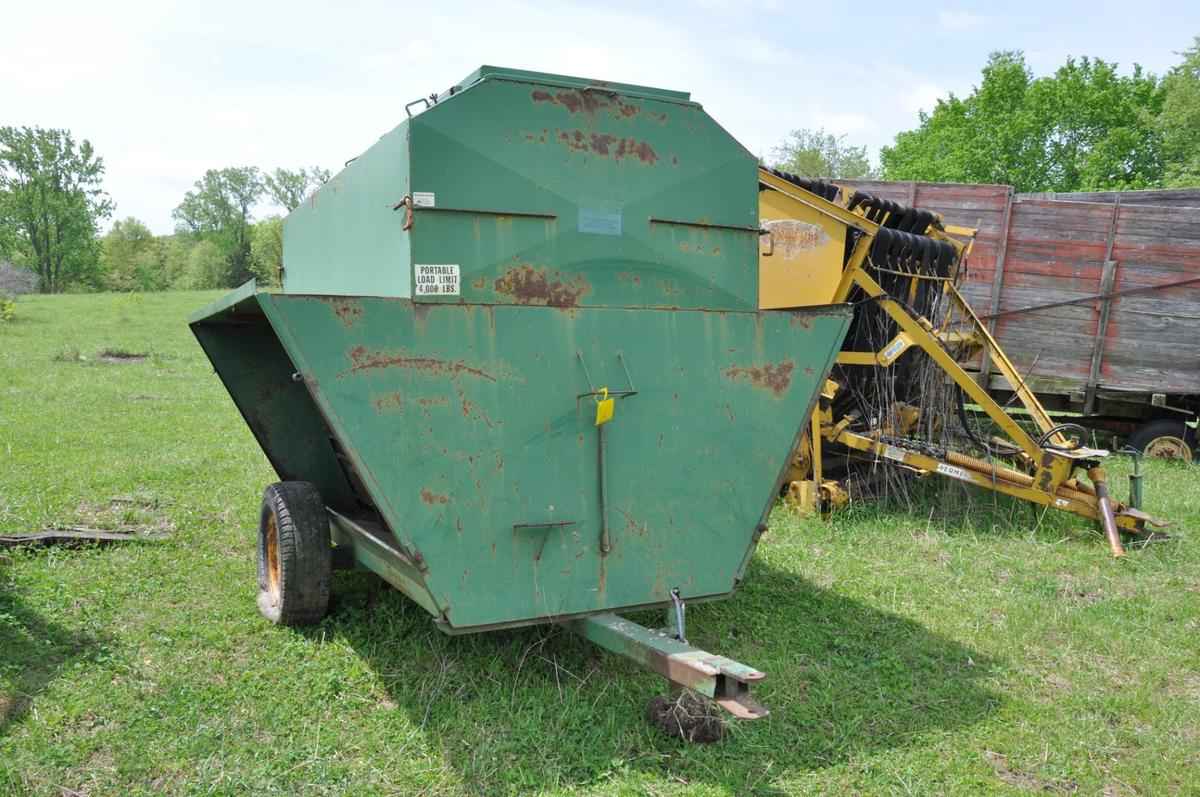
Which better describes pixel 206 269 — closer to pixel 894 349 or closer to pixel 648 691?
pixel 894 349

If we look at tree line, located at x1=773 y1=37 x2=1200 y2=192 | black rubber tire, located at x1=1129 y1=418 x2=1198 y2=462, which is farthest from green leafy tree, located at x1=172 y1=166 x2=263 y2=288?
black rubber tire, located at x1=1129 y1=418 x2=1198 y2=462

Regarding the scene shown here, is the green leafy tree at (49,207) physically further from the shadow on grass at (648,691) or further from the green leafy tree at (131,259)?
the shadow on grass at (648,691)

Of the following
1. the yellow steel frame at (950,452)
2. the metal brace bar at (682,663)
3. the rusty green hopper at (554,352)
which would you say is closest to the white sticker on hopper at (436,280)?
the rusty green hopper at (554,352)

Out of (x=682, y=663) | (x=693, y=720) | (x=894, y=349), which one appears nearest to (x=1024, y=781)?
(x=693, y=720)

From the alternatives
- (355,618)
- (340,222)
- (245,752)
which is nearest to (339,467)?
(355,618)

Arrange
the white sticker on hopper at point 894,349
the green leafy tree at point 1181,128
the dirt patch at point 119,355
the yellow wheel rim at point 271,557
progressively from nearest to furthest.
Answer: the yellow wheel rim at point 271,557, the white sticker on hopper at point 894,349, the dirt patch at point 119,355, the green leafy tree at point 1181,128

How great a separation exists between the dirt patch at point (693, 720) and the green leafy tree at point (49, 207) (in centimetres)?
6288

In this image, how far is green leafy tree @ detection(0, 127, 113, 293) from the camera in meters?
56.5

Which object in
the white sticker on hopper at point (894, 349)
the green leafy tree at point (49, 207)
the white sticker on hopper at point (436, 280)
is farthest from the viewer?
the green leafy tree at point (49, 207)

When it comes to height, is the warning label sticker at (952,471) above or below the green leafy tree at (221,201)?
below

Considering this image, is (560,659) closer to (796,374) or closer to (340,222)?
(796,374)

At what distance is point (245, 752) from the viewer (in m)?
3.23

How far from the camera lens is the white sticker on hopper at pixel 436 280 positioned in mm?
3490

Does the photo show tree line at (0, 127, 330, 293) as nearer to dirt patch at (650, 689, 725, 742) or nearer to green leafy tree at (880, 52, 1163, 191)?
green leafy tree at (880, 52, 1163, 191)
